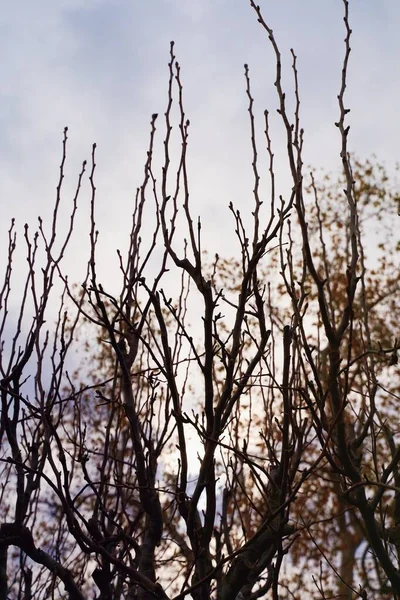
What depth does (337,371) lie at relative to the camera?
234 cm

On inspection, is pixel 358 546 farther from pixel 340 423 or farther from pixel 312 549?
pixel 340 423

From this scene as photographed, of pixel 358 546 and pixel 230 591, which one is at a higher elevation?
pixel 358 546

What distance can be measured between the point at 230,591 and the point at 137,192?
2237 millimetres

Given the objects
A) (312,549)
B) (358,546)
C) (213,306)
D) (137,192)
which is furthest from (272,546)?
(358,546)

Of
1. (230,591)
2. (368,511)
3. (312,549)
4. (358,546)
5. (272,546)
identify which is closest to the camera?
(230,591)

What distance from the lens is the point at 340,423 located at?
2.53 metres

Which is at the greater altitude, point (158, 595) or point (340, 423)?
point (340, 423)

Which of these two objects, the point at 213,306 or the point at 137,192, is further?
the point at 137,192

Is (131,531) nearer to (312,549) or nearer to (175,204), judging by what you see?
(175,204)

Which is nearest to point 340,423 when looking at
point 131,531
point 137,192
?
point 131,531

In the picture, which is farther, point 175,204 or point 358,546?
point 358,546

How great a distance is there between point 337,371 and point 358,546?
1300cm

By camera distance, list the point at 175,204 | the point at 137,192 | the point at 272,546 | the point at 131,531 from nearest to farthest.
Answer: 1. the point at 272,546
2. the point at 131,531
3. the point at 175,204
4. the point at 137,192

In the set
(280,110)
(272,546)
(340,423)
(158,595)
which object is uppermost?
(280,110)
